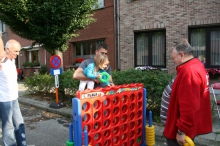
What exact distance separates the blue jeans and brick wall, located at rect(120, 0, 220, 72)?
24.7 feet

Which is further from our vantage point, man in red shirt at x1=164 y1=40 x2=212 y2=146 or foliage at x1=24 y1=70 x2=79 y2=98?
foliage at x1=24 y1=70 x2=79 y2=98

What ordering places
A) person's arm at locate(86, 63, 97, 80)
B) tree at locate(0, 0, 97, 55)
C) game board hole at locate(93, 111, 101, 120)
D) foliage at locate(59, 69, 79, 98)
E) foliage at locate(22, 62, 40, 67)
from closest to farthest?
game board hole at locate(93, 111, 101, 120), person's arm at locate(86, 63, 97, 80), foliage at locate(59, 69, 79, 98), tree at locate(0, 0, 97, 55), foliage at locate(22, 62, 40, 67)

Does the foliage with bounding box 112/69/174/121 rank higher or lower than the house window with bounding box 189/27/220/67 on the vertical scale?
lower

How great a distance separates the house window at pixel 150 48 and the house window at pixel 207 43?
1.44m

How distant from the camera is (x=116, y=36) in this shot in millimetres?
11641

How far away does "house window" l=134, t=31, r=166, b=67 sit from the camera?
10.4m

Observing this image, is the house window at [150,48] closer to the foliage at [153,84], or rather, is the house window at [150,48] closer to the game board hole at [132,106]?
the foliage at [153,84]

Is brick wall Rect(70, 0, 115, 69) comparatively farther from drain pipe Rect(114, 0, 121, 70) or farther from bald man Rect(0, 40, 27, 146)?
bald man Rect(0, 40, 27, 146)

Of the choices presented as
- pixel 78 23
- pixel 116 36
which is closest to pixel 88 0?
pixel 78 23

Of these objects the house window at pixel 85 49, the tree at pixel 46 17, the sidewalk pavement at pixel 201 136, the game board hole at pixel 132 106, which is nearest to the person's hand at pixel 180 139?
the game board hole at pixel 132 106

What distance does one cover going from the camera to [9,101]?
11.4 feet

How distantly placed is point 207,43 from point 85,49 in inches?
297

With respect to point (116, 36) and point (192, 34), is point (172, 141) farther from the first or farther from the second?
point (116, 36)

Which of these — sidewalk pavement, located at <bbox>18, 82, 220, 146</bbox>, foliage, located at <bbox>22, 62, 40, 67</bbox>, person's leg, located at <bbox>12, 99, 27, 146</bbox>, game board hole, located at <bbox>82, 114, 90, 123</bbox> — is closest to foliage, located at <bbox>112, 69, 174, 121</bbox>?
sidewalk pavement, located at <bbox>18, 82, 220, 146</bbox>
